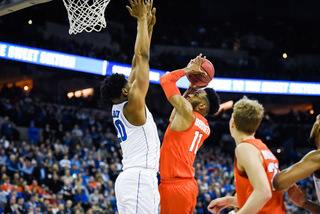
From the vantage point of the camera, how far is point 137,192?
148 inches

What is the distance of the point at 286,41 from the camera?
928 inches

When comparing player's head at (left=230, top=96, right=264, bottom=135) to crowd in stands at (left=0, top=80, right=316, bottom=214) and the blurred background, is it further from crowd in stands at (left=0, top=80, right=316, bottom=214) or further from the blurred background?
the blurred background

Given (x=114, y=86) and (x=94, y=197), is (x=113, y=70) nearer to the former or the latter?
(x=94, y=197)

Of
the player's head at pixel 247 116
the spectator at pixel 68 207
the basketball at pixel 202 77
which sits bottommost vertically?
the spectator at pixel 68 207

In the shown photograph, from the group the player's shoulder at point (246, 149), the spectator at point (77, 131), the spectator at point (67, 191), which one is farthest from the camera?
the spectator at point (77, 131)

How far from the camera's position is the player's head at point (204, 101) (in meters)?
4.61

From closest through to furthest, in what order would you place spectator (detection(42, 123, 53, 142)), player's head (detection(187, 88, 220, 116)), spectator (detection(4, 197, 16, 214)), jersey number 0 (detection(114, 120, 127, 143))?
jersey number 0 (detection(114, 120, 127, 143)) → player's head (detection(187, 88, 220, 116)) → spectator (detection(4, 197, 16, 214)) → spectator (detection(42, 123, 53, 142))

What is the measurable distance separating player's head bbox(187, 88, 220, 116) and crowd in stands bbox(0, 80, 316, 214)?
225 inches

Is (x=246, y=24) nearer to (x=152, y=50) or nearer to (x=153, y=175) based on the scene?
(x=152, y=50)

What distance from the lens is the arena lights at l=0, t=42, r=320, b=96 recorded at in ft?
47.8

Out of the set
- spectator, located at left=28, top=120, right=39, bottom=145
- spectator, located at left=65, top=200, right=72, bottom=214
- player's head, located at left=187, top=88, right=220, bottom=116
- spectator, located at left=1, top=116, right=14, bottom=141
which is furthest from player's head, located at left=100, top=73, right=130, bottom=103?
spectator, located at left=28, top=120, right=39, bottom=145

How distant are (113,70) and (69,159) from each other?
5.39 metres

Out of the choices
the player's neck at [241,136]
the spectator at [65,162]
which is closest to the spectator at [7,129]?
the spectator at [65,162]

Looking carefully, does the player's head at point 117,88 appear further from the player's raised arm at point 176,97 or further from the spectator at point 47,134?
the spectator at point 47,134
